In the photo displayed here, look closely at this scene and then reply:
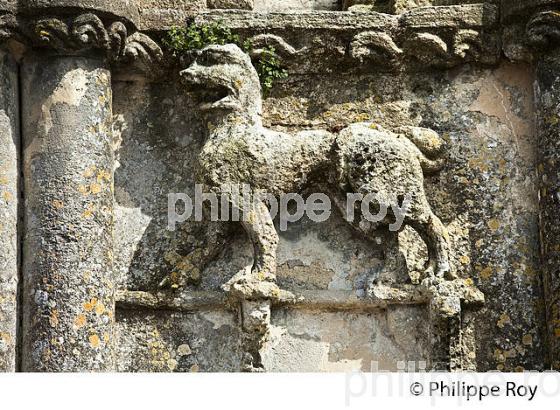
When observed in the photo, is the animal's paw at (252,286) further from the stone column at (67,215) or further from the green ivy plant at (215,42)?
the green ivy plant at (215,42)

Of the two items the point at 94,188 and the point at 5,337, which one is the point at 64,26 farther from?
the point at 5,337

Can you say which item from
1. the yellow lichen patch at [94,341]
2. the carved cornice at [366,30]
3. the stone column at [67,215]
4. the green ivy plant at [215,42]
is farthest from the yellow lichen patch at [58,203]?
the carved cornice at [366,30]

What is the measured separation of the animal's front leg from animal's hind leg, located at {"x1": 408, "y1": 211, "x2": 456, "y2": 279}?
2.33ft

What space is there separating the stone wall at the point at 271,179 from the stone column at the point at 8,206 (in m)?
0.01

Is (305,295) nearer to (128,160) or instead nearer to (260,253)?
(260,253)

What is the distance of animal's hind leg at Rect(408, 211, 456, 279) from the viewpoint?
898cm

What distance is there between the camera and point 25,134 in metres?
9.10

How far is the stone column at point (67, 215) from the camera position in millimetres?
8820

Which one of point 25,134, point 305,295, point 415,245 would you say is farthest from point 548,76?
point 25,134

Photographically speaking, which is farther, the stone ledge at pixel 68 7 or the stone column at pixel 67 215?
the stone ledge at pixel 68 7

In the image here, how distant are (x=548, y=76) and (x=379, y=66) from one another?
864 millimetres

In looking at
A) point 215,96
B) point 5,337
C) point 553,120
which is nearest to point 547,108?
point 553,120

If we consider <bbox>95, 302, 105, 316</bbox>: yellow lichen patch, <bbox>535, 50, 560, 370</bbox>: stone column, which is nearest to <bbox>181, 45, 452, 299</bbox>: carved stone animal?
<bbox>535, 50, 560, 370</bbox>: stone column

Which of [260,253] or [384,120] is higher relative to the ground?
[384,120]
